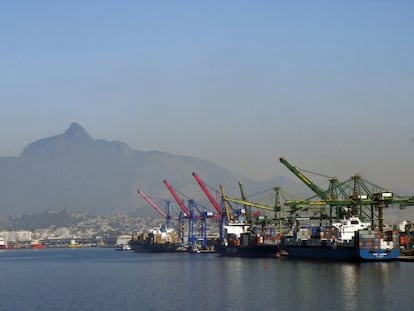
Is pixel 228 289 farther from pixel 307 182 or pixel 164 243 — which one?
pixel 164 243

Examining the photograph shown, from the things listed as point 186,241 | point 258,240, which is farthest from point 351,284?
point 186,241

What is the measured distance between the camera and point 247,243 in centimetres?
13900

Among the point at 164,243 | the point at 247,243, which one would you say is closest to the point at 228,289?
the point at 247,243

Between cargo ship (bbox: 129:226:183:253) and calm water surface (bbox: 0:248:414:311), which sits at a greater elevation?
cargo ship (bbox: 129:226:183:253)

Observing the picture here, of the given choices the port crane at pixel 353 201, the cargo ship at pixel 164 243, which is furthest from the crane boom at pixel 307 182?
the cargo ship at pixel 164 243

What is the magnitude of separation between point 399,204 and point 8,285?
5437cm

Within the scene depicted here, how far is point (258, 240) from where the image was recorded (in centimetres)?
13650

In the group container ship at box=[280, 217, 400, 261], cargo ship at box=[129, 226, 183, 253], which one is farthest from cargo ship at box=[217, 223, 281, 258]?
cargo ship at box=[129, 226, 183, 253]

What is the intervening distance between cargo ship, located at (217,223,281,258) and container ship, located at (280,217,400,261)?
7.00 meters

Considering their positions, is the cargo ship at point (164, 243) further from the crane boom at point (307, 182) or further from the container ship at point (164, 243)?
the crane boom at point (307, 182)

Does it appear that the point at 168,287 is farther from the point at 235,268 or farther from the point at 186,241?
the point at 186,241

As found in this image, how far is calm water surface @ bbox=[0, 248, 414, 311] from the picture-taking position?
5625cm

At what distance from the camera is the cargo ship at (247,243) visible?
129500mm

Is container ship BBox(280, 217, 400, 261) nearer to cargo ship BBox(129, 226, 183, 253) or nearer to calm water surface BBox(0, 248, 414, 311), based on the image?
calm water surface BBox(0, 248, 414, 311)
